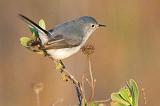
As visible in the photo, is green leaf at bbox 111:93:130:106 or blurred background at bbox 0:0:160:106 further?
blurred background at bbox 0:0:160:106

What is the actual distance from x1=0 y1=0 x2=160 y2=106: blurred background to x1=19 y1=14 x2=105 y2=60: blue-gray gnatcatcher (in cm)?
160

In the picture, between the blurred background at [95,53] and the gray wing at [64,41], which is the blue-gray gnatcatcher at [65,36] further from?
the blurred background at [95,53]

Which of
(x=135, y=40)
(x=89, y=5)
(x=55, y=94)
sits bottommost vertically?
(x=55, y=94)

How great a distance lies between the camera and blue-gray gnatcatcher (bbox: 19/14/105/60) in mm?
3752

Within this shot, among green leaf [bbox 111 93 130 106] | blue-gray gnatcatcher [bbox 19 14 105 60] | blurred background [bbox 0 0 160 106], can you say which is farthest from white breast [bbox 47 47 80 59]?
blurred background [bbox 0 0 160 106]

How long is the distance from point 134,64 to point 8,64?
153 centimetres

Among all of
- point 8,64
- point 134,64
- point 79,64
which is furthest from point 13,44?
point 134,64

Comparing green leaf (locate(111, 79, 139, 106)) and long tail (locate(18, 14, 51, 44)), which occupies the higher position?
long tail (locate(18, 14, 51, 44))

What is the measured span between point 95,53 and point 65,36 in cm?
275

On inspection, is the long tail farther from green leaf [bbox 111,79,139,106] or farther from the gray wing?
green leaf [bbox 111,79,139,106]

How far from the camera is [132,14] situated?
7.46 metres

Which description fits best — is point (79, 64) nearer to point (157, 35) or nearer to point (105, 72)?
point (105, 72)

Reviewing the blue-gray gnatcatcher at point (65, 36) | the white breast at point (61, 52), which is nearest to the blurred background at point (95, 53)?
the blue-gray gnatcatcher at point (65, 36)

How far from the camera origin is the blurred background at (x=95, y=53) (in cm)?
648
